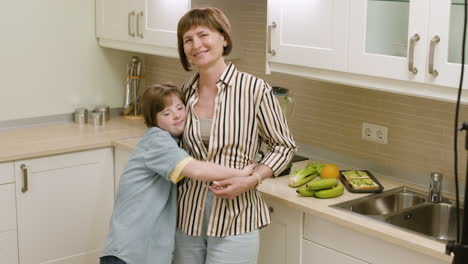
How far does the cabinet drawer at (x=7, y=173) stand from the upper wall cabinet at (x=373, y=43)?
4.23ft

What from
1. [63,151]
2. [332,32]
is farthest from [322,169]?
[63,151]

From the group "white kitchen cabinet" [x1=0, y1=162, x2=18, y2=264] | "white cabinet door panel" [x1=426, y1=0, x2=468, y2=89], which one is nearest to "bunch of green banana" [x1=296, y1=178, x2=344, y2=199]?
"white cabinet door panel" [x1=426, y1=0, x2=468, y2=89]

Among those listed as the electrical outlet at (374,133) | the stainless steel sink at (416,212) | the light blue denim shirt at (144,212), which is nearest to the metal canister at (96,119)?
the light blue denim shirt at (144,212)

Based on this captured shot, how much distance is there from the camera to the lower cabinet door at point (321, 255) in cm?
242

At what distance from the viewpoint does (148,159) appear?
94.3 inches

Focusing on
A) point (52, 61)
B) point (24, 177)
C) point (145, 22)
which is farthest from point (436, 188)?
point (52, 61)

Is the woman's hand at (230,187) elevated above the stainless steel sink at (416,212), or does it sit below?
above

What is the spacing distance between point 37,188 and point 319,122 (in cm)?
137

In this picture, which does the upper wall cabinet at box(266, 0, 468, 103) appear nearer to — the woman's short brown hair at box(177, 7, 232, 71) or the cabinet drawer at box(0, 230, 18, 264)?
the woman's short brown hair at box(177, 7, 232, 71)

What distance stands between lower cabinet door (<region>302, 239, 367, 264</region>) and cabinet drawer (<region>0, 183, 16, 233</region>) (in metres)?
1.44

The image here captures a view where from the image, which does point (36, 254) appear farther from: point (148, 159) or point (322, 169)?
point (322, 169)

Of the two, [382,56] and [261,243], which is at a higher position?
[382,56]

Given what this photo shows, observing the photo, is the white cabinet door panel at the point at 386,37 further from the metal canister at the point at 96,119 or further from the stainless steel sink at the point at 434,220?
the metal canister at the point at 96,119

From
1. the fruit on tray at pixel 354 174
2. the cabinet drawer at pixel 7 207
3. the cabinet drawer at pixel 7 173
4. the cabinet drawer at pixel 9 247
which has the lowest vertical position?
the cabinet drawer at pixel 9 247
